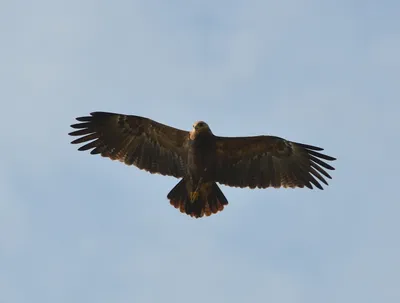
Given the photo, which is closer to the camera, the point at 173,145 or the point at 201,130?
the point at 201,130

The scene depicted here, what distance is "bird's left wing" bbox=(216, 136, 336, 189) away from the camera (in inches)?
369

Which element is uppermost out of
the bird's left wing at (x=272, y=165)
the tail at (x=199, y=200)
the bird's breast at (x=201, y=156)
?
the bird's left wing at (x=272, y=165)

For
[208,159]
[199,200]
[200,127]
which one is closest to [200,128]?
[200,127]

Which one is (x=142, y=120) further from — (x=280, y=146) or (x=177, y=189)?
(x=280, y=146)

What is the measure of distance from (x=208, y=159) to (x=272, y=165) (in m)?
1.31

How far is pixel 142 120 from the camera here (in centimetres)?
933

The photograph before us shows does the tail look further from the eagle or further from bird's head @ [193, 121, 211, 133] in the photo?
bird's head @ [193, 121, 211, 133]

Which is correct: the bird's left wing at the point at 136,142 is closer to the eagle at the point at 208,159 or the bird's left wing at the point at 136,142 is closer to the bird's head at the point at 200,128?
the eagle at the point at 208,159

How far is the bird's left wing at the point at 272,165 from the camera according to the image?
9367 mm

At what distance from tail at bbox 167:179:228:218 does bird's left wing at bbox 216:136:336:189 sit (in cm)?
27

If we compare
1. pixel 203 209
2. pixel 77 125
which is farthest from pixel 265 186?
pixel 77 125

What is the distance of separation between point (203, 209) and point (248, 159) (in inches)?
49.3

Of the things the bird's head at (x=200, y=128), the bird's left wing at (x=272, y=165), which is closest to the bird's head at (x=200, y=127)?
the bird's head at (x=200, y=128)

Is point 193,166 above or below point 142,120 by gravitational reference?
below
